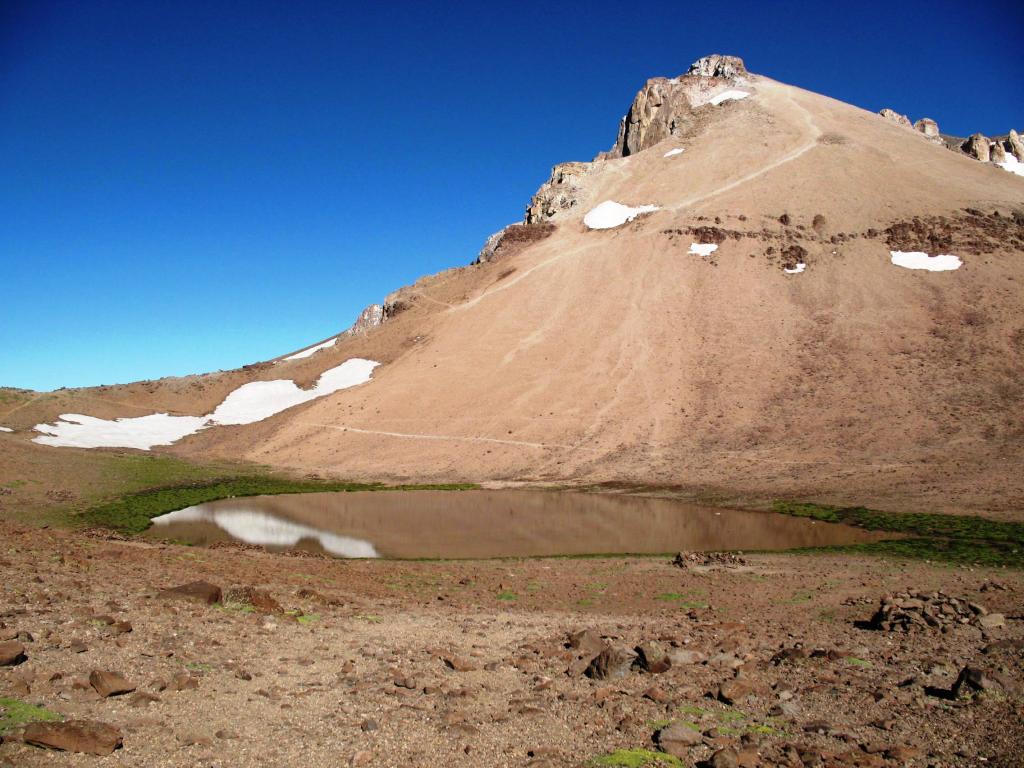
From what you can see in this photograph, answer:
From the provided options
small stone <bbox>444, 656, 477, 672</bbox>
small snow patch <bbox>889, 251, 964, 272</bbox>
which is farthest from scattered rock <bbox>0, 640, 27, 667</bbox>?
small snow patch <bbox>889, 251, 964, 272</bbox>

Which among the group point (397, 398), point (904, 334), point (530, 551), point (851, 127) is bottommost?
point (530, 551)

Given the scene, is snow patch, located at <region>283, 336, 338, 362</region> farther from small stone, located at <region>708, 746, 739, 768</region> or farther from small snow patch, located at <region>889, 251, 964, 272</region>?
small stone, located at <region>708, 746, 739, 768</region>

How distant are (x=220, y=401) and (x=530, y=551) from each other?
147ft

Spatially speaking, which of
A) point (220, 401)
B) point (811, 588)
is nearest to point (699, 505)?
point (811, 588)

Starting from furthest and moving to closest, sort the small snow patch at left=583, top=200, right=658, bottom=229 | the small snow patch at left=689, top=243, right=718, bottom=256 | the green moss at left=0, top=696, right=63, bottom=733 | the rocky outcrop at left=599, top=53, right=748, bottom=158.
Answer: the rocky outcrop at left=599, top=53, right=748, bottom=158 < the small snow patch at left=583, top=200, right=658, bottom=229 < the small snow patch at left=689, top=243, right=718, bottom=256 < the green moss at left=0, top=696, right=63, bottom=733

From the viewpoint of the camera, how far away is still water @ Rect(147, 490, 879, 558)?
71.0 feet

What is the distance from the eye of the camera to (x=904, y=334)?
4784 cm

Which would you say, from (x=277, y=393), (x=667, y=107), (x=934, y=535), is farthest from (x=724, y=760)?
(x=667, y=107)

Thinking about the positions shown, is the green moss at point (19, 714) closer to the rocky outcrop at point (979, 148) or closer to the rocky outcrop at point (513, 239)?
the rocky outcrop at point (513, 239)

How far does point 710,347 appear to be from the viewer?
49.6m

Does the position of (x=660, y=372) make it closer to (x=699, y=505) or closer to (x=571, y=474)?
(x=571, y=474)

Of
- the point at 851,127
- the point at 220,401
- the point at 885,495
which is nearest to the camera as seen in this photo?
the point at 885,495

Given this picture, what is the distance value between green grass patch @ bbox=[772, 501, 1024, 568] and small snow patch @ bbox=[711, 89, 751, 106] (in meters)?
69.4

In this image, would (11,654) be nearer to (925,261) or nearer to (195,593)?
(195,593)
